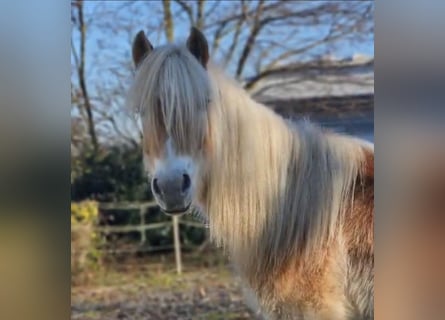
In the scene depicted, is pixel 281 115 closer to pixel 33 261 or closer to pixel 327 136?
pixel 327 136

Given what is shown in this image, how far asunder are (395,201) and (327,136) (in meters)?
0.36

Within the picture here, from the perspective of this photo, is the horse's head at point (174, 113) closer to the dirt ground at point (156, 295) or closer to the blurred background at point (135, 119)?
the blurred background at point (135, 119)

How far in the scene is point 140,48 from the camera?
1.90 m

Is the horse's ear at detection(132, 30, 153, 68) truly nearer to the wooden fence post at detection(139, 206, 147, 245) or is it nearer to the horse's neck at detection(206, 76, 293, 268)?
the horse's neck at detection(206, 76, 293, 268)

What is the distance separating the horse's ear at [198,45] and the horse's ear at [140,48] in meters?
0.15

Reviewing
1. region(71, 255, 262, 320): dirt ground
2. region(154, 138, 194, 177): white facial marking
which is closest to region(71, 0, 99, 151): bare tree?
region(154, 138, 194, 177): white facial marking

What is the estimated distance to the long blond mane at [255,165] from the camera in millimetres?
1887

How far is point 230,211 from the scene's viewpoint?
1.94 m

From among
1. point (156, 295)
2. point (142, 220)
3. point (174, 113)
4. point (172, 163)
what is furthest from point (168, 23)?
point (156, 295)

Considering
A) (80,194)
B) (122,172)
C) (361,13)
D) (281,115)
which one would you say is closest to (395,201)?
(281,115)

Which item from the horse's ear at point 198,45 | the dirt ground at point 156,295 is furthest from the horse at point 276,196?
the dirt ground at point 156,295

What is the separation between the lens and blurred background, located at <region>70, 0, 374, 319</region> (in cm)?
190

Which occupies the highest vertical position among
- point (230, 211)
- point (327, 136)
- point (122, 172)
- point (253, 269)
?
point (327, 136)

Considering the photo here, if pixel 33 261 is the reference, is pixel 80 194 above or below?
above
